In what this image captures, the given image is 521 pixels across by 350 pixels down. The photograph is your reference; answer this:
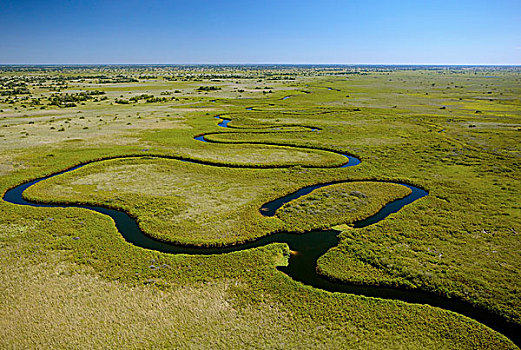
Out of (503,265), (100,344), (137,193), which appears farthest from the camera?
(137,193)

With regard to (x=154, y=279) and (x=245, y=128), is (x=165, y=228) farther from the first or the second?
(x=245, y=128)

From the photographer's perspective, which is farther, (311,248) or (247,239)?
(247,239)

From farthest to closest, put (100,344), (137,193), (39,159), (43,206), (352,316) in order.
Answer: (39,159)
(137,193)
(43,206)
(352,316)
(100,344)

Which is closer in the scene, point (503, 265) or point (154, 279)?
point (154, 279)

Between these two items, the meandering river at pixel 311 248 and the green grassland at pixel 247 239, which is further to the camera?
the meandering river at pixel 311 248

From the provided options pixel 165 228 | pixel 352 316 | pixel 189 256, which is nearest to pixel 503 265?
pixel 352 316

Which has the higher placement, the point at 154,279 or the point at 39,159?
the point at 39,159

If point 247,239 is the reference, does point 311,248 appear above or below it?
below

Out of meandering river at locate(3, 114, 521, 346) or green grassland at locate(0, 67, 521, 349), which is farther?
meandering river at locate(3, 114, 521, 346)
